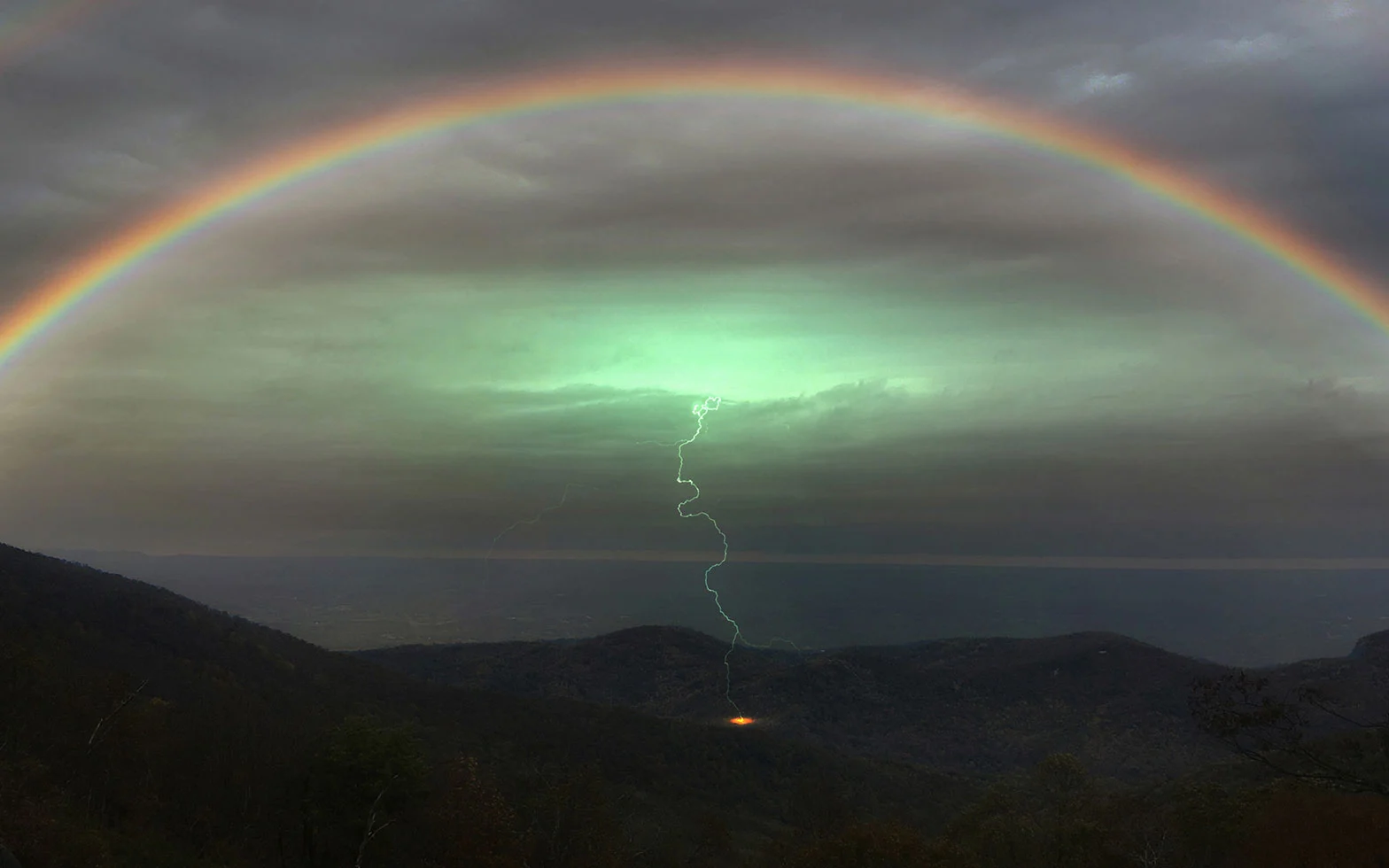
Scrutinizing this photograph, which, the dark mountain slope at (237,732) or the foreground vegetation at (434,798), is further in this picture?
the dark mountain slope at (237,732)

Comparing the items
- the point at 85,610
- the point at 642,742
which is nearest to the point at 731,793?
the point at 642,742

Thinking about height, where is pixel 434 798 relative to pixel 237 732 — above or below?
below

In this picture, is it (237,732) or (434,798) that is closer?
(434,798)

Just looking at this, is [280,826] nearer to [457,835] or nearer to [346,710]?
[457,835]

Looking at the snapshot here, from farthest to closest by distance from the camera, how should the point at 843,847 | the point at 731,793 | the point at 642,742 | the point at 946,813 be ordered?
the point at 642,742 < the point at 731,793 < the point at 946,813 < the point at 843,847

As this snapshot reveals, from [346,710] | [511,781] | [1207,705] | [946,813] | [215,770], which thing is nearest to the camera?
[1207,705]

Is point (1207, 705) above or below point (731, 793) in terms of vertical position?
above

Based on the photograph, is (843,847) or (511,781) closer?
(843,847)

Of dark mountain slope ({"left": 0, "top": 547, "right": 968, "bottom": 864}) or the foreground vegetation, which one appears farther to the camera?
dark mountain slope ({"left": 0, "top": 547, "right": 968, "bottom": 864})
